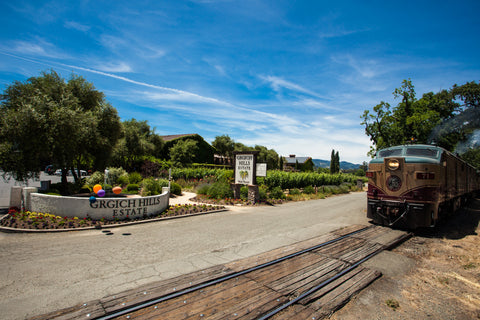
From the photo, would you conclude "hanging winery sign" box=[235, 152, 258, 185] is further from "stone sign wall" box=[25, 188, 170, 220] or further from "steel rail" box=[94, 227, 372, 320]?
"steel rail" box=[94, 227, 372, 320]

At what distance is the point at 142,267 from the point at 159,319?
2439 mm

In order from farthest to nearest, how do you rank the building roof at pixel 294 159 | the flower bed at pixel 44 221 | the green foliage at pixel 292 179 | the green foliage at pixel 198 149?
the building roof at pixel 294 159, the green foliage at pixel 198 149, the green foliage at pixel 292 179, the flower bed at pixel 44 221

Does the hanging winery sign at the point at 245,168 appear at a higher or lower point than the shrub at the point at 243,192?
higher

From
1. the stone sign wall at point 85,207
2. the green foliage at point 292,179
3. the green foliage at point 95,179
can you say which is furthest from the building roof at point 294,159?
the stone sign wall at point 85,207

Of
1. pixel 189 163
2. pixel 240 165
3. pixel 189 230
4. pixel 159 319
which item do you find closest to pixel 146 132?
pixel 189 163

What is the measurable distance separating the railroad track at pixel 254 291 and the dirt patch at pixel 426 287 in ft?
1.00

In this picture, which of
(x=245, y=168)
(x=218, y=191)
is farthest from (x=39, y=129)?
(x=245, y=168)

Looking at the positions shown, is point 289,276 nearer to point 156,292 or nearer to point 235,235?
point 156,292

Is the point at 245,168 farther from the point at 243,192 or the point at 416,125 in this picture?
the point at 416,125

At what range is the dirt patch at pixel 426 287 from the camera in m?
4.39

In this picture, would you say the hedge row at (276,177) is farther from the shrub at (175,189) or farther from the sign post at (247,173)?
the shrub at (175,189)

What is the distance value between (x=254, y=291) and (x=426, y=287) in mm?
3779

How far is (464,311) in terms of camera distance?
4512mm

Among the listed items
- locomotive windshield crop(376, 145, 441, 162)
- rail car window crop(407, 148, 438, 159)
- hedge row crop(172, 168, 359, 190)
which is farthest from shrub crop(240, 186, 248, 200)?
rail car window crop(407, 148, 438, 159)
